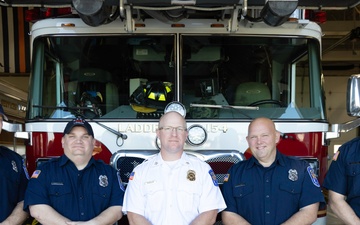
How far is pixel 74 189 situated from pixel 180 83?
130 cm

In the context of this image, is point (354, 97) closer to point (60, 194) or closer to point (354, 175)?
point (354, 175)

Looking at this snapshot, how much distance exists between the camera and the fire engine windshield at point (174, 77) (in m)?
4.16

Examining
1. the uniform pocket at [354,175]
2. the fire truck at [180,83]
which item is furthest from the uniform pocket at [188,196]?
the uniform pocket at [354,175]

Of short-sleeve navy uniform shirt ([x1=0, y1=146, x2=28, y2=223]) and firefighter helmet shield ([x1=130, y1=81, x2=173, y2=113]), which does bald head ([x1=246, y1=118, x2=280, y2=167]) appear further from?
short-sleeve navy uniform shirt ([x1=0, y1=146, x2=28, y2=223])

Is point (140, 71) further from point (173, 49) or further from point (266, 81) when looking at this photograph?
point (266, 81)

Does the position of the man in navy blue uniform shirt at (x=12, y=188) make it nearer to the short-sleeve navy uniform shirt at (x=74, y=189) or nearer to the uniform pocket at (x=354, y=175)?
the short-sleeve navy uniform shirt at (x=74, y=189)

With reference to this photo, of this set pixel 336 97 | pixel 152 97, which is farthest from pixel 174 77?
pixel 336 97

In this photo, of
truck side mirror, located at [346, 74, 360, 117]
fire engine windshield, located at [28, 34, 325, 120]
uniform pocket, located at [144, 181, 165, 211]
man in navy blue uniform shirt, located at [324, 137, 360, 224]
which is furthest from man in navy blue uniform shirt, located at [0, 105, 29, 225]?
truck side mirror, located at [346, 74, 360, 117]

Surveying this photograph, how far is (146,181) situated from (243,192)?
24.3 inches

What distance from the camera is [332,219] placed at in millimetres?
10031

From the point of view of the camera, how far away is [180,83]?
4188 millimetres

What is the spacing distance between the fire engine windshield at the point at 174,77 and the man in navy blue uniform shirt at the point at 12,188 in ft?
2.28

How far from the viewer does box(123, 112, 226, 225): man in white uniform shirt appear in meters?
3.15

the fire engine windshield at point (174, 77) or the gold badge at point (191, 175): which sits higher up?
the fire engine windshield at point (174, 77)
